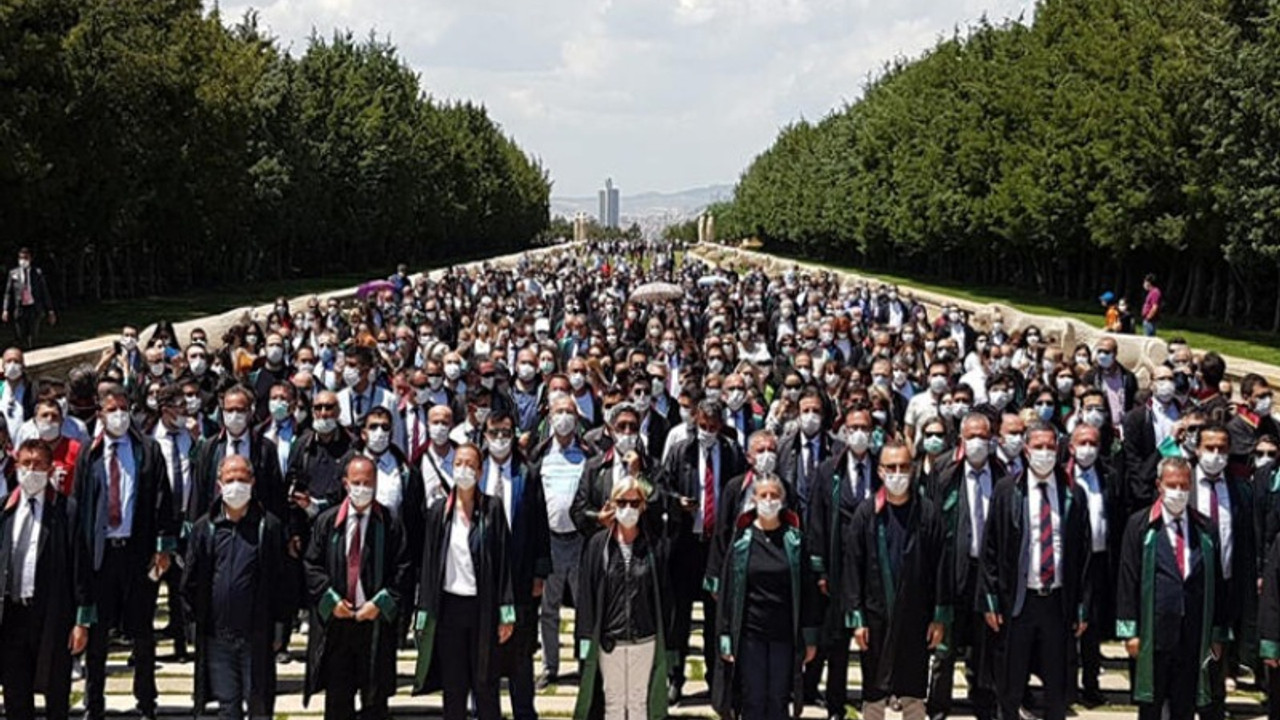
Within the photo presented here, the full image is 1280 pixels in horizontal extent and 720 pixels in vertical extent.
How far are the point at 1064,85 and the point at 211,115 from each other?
26245mm

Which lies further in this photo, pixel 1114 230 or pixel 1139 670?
pixel 1114 230

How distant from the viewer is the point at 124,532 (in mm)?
9469

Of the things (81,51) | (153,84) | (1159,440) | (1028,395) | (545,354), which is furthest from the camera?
(153,84)

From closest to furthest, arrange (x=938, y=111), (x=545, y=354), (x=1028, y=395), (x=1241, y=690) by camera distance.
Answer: (x=1241, y=690) < (x=1028, y=395) < (x=545, y=354) < (x=938, y=111)

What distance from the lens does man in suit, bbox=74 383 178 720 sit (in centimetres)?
925

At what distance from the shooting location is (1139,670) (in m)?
8.73

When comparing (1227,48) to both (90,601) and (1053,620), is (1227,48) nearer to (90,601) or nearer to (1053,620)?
(1053,620)

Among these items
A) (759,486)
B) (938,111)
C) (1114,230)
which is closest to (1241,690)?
(759,486)

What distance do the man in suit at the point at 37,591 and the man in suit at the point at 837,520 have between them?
A: 456 cm

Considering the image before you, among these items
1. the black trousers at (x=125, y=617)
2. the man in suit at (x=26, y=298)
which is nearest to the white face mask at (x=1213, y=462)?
the black trousers at (x=125, y=617)

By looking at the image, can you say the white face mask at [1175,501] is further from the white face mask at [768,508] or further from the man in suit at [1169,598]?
the white face mask at [768,508]

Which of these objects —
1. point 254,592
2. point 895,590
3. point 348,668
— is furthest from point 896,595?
point 254,592

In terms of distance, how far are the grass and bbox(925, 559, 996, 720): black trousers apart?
69.2ft

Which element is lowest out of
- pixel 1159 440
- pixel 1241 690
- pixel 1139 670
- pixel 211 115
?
pixel 1241 690
